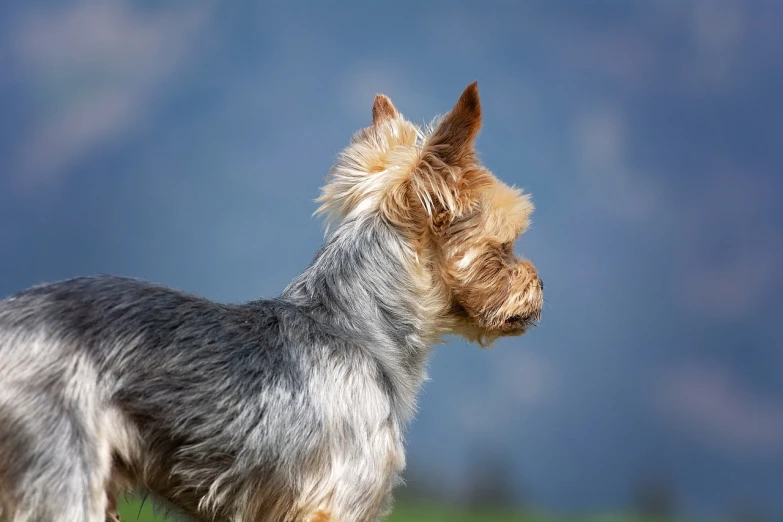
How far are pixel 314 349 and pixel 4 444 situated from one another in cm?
168

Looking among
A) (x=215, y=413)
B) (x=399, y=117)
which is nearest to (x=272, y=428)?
(x=215, y=413)

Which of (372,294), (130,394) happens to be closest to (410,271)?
(372,294)

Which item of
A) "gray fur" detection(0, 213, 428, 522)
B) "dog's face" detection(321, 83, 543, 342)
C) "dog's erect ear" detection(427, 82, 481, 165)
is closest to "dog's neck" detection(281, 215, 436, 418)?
"gray fur" detection(0, 213, 428, 522)

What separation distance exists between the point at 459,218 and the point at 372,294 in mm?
702

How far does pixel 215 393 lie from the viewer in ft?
15.5

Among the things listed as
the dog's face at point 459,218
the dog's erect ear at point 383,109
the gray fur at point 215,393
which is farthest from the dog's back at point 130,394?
the dog's erect ear at point 383,109

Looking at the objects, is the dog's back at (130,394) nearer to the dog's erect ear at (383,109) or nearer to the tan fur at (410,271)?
the tan fur at (410,271)

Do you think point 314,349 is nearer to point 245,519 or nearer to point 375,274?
point 375,274

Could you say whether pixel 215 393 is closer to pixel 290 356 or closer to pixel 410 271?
pixel 290 356

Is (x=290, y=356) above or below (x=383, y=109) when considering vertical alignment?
below

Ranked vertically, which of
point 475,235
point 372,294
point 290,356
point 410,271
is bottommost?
point 290,356

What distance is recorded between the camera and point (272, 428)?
4.83 m

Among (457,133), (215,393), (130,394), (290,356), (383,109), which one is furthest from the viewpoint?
(383,109)

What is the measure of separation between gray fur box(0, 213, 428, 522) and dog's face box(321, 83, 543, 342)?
0.68 feet
